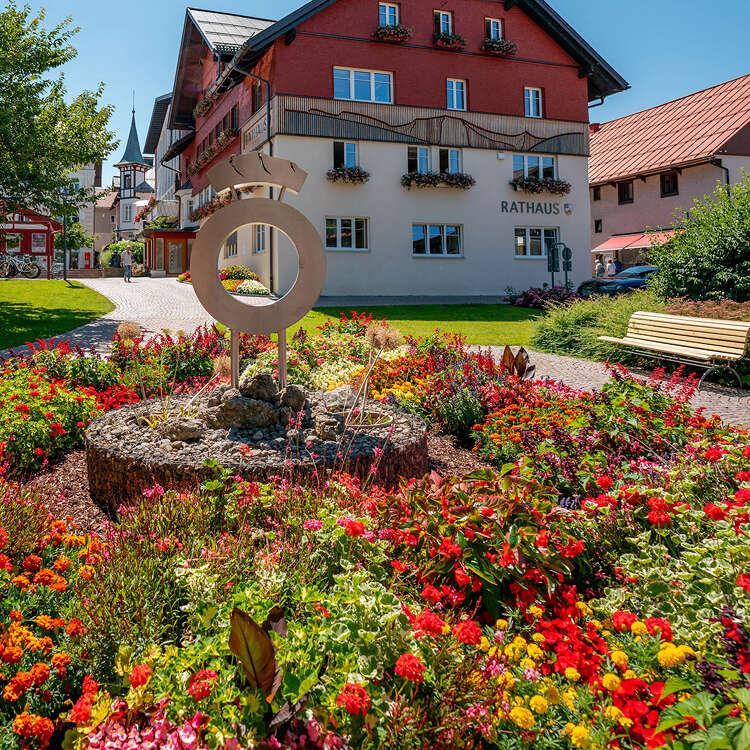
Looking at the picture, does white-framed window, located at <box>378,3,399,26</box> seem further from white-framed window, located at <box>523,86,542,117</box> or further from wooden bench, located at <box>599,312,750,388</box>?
wooden bench, located at <box>599,312,750,388</box>

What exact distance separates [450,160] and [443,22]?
5.08 m

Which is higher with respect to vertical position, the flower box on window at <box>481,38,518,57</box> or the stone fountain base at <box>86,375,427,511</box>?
the flower box on window at <box>481,38,518,57</box>

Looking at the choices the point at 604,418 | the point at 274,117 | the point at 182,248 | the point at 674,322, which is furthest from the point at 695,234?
the point at 182,248

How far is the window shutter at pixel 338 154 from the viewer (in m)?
23.3

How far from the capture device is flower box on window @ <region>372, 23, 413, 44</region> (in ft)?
75.9

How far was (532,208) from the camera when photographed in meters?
26.4

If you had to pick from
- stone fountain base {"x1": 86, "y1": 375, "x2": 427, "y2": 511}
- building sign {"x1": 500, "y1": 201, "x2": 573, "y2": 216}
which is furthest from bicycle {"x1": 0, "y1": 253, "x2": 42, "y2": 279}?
stone fountain base {"x1": 86, "y1": 375, "x2": 427, "y2": 511}

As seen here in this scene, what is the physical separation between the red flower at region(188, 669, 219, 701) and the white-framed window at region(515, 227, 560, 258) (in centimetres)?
2569

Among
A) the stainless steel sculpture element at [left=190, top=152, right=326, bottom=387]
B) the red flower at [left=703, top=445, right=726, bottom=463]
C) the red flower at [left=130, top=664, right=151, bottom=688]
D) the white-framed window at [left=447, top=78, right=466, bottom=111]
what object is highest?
the white-framed window at [left=447, top=78, right=466, bottom=111]

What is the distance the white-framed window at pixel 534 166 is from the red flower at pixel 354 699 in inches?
1034

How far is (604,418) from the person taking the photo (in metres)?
5.11

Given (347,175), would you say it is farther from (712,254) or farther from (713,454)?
(713,454)

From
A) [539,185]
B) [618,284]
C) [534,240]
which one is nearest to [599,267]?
[534,240]

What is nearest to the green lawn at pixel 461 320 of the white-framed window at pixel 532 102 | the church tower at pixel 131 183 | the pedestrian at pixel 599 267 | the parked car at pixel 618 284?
the parked car at pixel 618 284
